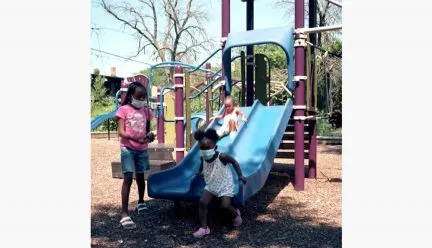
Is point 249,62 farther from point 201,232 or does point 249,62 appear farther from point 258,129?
point 201,232

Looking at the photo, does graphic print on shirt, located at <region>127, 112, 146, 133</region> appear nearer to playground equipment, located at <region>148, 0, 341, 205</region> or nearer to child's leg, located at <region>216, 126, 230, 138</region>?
playground equipment, located at <region>148, 0, 341, 205</region>

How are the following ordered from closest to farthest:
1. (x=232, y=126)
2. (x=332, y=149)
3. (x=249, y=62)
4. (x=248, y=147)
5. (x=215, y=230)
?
(x=215, y=230)
(x=248, y=147)
(x=232, y=126)
(x=249, y=62)
(x=332, y=149)

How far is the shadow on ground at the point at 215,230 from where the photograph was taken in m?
3.72

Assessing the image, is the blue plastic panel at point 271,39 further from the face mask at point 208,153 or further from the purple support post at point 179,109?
the face mask at point 208,153

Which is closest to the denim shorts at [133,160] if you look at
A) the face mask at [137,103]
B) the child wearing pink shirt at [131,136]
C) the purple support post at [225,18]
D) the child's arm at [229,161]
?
the child wearing pink shirt at [131,136]

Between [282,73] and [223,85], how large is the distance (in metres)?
15.3

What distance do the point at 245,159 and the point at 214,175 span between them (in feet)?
3.24

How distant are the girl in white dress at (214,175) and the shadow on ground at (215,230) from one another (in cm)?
25

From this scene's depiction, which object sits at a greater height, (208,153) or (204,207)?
(208,153)

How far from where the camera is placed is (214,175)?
159 inches

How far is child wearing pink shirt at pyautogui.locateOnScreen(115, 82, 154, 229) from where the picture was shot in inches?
165

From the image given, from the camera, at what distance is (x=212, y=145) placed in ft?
13.1

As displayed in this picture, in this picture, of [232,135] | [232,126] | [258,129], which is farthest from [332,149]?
[232,135]
